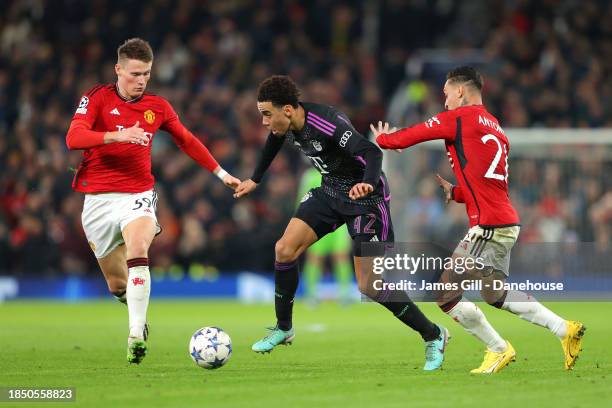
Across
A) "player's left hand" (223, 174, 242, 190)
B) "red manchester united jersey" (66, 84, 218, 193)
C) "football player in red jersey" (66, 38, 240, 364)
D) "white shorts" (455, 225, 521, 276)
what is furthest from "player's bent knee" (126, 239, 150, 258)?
"white shorts" (455, 225, 521, 276)

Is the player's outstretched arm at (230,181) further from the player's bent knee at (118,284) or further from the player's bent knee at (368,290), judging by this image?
the player's bent knee at (368,290)

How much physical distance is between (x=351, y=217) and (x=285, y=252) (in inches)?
23.1

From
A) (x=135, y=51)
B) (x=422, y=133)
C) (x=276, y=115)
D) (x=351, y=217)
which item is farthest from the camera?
(x=135, y=51)

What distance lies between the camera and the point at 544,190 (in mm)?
18156

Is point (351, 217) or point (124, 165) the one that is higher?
point (124, 165)

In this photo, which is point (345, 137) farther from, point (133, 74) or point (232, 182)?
point (133, 74)

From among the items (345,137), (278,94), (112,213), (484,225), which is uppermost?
(278,94)

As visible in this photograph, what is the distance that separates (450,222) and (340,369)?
10.3 m

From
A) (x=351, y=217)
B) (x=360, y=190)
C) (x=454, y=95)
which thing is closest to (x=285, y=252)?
(x=351, y=217)

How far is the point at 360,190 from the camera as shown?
8219 mm

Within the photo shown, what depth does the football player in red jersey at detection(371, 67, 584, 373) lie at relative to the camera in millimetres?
8258

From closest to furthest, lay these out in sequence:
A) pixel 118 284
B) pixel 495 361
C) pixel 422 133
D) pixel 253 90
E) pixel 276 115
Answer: pixel 422 133 < pixel 495 361 < pixel 276 115 < pixel 118 284 < pixel 253 90

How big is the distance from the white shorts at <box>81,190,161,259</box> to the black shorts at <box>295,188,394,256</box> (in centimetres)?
128

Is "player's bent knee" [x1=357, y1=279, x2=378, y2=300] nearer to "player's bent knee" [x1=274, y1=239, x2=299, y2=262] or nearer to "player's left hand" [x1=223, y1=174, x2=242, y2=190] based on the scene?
"player's bent knee" [x1=274, y1=239, x2=299, y2=262]
